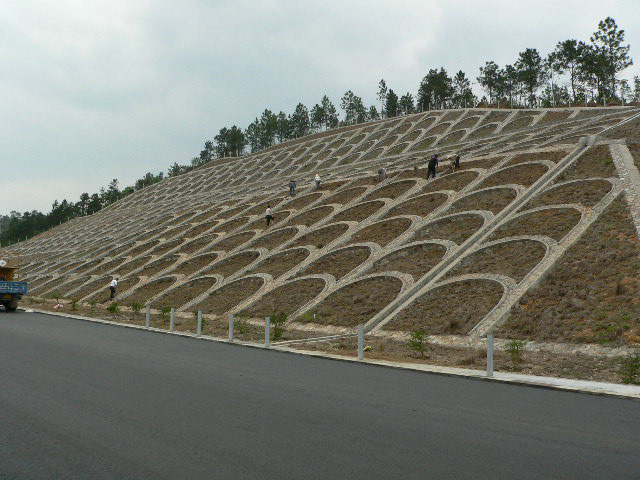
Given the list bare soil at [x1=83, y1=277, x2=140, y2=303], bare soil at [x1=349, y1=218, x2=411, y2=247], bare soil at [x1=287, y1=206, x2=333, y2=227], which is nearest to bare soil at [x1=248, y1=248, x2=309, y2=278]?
bare soil at [x1=349, y1=218, x2=411, y2=247]

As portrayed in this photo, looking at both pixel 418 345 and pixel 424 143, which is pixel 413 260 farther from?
pixel 424 143

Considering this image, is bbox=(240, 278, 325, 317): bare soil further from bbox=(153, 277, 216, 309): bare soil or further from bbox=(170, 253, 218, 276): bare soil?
bbox=(170, 253, 218, 276): bare soil

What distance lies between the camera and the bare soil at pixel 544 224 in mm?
22559

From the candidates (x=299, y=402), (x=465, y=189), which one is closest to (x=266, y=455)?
(x=299, y=402)

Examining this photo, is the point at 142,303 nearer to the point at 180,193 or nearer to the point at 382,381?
the point at 382,381

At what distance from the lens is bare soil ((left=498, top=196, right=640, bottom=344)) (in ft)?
52.0

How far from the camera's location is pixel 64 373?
11.6 metres

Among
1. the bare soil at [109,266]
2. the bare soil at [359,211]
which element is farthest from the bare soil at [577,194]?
the bare soil at [109,266]

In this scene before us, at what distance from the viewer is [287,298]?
1041 inches

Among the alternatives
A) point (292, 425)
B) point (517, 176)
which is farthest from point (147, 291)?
point (292, 425)

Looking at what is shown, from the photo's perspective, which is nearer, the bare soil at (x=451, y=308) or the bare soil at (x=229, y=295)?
the bare soil at (x=451, y=308)

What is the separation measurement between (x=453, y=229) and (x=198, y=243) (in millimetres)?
24049

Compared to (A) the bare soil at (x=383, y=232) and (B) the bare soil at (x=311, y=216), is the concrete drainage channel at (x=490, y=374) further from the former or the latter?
(B) the bare soil at (x=311, y=216)

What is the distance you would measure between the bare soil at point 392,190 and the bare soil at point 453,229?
28.4 ft
